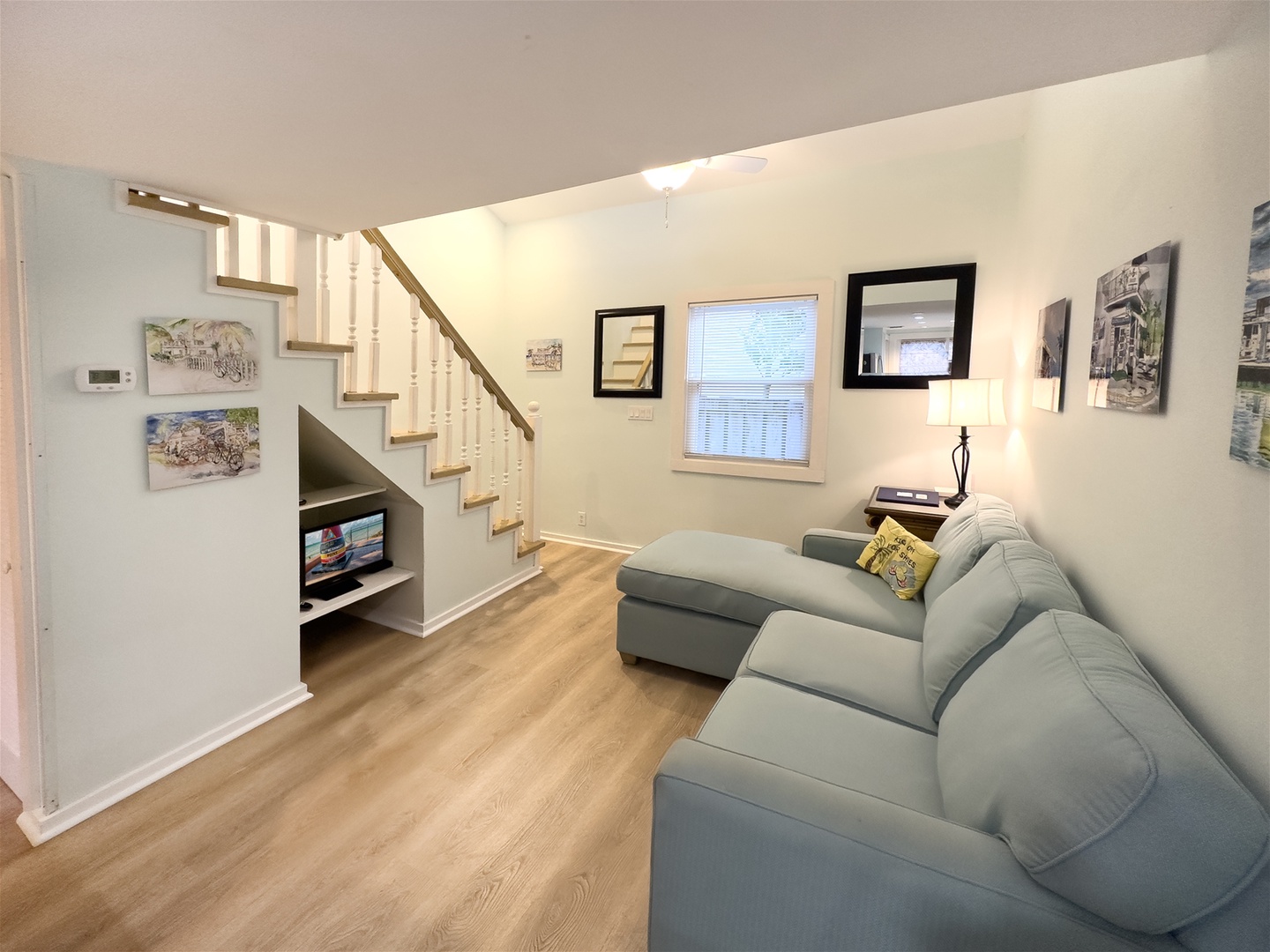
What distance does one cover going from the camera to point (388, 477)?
2887 millimetres

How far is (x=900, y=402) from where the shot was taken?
375 centimetres

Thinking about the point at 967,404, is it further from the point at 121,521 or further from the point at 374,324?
the point at 121,521

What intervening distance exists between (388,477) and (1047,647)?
2698 mm

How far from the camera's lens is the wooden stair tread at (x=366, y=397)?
2.58 metres

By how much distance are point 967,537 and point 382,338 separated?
3760 millimetres

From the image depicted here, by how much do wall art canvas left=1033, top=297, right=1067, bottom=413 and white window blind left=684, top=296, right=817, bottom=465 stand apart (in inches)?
59.2

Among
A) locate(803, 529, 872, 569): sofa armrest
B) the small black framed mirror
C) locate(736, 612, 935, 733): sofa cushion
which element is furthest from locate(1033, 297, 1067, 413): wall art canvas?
the small black framed mirror

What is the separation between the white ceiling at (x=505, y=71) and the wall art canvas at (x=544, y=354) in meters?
3.21

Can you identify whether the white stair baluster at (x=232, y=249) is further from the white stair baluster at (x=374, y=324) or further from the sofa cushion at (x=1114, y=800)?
the sofa cushion at (x=1114, y=800)

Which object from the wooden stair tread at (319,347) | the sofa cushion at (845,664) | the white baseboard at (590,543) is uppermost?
the wooden stair tread at (319,347)

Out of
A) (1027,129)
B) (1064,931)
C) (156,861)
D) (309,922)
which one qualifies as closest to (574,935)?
(309,922)

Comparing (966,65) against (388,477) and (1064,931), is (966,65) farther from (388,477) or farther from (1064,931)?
(388,477)

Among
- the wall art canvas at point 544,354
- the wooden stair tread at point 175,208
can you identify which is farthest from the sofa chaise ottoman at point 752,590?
the wall art canvas at point 544,354

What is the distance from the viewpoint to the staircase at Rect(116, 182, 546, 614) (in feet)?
7.12
